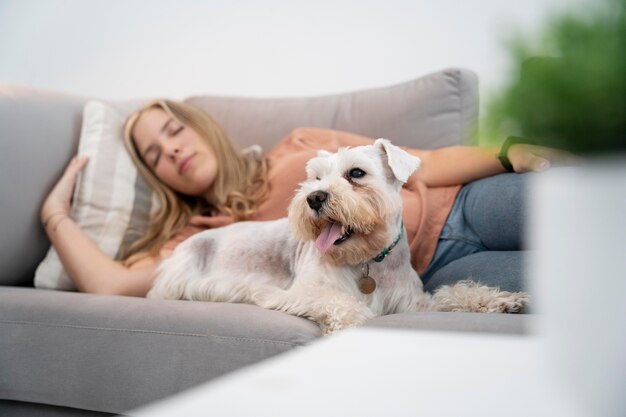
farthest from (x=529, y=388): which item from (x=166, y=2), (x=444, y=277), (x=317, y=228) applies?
(x=166, y=2)

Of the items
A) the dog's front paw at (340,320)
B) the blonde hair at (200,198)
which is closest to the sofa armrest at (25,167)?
the blonde hair at (200,198)

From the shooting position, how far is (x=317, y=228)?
1.57 meters

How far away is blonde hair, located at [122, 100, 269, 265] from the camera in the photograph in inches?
90.4

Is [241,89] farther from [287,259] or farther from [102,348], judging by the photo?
[102,348]

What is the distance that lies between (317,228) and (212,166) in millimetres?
940

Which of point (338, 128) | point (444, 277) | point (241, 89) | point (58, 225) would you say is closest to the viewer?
point (444, 277)

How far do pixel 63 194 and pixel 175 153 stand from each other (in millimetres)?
455

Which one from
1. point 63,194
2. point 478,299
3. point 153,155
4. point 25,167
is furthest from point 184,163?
point 478,299

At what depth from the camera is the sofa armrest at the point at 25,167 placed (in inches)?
86.5

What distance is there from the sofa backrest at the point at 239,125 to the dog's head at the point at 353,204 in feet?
2.13

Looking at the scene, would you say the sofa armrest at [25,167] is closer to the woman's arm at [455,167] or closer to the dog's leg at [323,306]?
the dog's leg at [323,306]

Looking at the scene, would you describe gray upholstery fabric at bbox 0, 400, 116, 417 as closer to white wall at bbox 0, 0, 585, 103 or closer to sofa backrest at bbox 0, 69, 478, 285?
sofa backrest at bbox 0, 69, 478, 285

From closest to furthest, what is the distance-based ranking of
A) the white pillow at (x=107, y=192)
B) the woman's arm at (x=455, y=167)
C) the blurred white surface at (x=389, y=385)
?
the blurred white surface at (x=389, y=385) → the woman's arm at (x=455, y=167) → the white pillow at (x=107, y=192)

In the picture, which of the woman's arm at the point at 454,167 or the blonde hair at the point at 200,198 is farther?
the blonde hair at the point at 200,198
